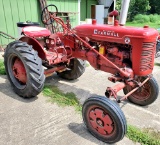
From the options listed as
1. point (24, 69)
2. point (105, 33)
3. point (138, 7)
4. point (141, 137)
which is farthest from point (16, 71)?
point (138, 7)

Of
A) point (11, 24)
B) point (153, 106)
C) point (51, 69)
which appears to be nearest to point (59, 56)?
point (51, 69)

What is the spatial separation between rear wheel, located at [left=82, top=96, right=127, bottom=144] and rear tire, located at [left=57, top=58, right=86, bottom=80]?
1675 mm

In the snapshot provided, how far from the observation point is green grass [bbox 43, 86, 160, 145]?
256 cm

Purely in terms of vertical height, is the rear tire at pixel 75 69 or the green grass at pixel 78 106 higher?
the rear tire at pixel 75 69

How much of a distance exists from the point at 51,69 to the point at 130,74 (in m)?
1.57

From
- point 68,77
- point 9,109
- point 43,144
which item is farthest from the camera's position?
point 68,77

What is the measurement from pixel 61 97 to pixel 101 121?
1246 mm

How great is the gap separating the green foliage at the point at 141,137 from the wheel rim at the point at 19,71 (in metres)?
1.88

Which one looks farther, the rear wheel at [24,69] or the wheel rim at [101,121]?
the rear wheel at [24,69]

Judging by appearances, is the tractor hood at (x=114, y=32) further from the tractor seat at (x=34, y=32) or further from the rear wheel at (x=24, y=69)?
the rear wheel at (x=24, y=69)

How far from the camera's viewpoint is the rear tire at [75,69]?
4164mm

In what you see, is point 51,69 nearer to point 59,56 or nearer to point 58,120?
point 59,56

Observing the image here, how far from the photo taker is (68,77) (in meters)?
4.37

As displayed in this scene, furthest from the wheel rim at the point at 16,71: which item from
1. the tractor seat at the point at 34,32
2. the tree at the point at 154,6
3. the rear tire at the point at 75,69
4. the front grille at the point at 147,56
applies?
the tree at the point at 154,6
